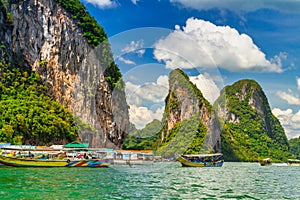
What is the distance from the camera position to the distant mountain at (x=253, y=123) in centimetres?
11933

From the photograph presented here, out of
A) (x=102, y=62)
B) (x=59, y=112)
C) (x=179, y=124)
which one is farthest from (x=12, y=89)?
(x=179, y=124)

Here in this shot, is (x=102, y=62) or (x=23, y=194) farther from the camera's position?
(x=102, y=62)

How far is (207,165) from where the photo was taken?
47.6 m

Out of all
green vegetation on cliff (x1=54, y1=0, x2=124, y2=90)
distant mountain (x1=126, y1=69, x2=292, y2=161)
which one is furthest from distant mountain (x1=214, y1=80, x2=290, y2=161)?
green vegetation on cliff (x1=54, y1=0, x2=124, y2=90)

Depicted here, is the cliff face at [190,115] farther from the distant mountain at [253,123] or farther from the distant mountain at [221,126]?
the distant mountain at [253,123]

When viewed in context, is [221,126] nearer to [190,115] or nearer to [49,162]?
[190,115]

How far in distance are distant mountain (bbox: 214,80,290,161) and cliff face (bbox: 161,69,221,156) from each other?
25.7m

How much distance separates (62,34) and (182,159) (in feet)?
80.3

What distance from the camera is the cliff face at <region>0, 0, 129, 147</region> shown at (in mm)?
52938

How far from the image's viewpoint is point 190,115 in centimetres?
9131

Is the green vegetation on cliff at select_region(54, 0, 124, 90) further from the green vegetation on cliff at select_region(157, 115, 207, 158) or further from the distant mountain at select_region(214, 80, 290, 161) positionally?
the distant mountain at select_region(214, 80, 290, 161)

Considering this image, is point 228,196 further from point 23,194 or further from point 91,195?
point 23,194

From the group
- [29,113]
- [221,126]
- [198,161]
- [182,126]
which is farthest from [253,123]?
[29,113]

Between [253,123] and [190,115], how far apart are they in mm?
50682
